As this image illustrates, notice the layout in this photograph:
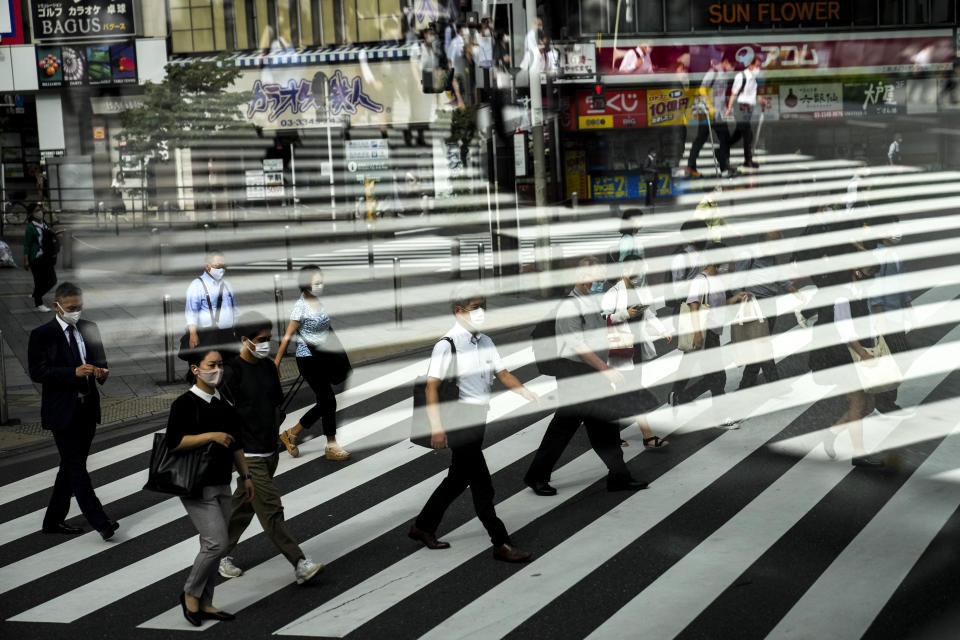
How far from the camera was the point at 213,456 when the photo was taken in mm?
6645

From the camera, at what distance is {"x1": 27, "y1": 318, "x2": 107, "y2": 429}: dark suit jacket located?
837 cm

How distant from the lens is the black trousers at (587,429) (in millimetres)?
8727

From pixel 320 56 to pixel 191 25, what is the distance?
6.15m

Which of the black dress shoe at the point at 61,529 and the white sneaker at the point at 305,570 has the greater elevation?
the white sneaker at the point at 305,570

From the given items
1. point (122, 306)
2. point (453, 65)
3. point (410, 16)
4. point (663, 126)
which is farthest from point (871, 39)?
point (122, 306)

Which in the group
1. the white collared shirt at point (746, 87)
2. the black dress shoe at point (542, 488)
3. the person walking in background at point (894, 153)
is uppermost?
the white collared shirt at point (746, 87)

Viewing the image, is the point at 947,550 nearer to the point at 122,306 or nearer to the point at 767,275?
the point at 767,275

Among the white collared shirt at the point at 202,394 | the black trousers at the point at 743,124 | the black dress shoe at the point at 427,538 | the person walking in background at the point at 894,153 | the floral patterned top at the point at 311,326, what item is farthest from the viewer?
the black trousers at the point at 743,124

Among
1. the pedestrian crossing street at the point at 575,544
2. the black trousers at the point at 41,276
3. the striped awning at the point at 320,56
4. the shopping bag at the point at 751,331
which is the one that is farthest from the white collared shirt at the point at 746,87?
the shopping bag at the point at 751,331

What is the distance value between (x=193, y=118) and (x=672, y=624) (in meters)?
30.9

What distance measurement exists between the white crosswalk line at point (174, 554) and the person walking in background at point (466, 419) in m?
1.07

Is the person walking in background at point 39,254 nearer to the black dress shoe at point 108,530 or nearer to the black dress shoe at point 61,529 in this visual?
the black dress shoe at point 61,529

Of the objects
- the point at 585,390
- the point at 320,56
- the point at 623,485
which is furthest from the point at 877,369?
the point at 320,56

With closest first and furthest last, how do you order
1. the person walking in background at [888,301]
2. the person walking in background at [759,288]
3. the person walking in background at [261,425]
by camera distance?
the person walking in background at [261,425] < the person walking in background at [888,301] < the person walking in background at [759,288]
